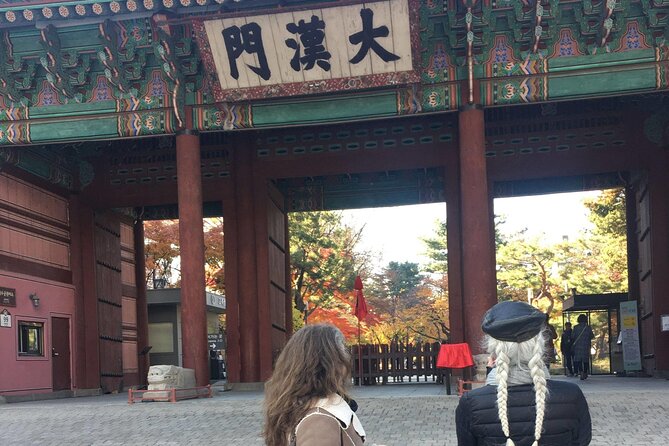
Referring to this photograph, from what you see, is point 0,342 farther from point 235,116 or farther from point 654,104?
point 654,104

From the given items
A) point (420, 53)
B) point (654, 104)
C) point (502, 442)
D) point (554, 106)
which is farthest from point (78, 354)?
point (502, 442)

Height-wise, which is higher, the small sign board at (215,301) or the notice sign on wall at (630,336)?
the small sign board at (215,301)

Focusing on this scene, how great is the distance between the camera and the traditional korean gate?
2022 centimetres

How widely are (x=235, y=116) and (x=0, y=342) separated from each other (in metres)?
6.35

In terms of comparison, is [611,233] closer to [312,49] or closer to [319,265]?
[319,265]

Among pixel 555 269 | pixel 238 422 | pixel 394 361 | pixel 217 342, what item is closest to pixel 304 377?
pixel 238 422

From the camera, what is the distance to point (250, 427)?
10.9m

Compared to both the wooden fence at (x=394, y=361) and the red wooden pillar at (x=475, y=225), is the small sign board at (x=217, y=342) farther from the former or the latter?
the red wooden pillar at (x=475, y=225)

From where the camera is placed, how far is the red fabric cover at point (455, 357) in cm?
1399

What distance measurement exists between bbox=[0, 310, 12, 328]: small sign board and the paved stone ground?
129 inches

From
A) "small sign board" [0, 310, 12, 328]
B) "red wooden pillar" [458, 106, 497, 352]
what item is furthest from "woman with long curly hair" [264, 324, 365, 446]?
"small sign board" [0, 310, 12, 328]

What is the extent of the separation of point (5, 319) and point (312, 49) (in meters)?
Result: 8.07

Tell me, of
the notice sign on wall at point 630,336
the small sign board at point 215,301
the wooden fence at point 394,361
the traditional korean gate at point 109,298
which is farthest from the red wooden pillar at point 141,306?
the notice sign on wall at point 630,336

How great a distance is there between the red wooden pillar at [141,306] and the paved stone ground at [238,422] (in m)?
9.03
